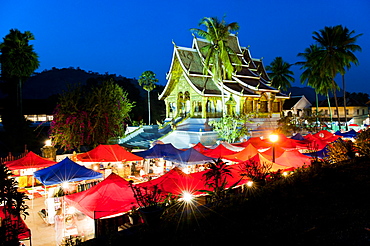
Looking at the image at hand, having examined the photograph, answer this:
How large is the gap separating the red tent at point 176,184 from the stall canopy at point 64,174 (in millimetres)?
3778

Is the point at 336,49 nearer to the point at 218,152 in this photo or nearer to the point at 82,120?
the point at 218,152

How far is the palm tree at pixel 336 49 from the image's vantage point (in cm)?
3522

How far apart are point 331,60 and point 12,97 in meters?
46.3

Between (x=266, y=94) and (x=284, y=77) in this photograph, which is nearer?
(x=266, y=94)

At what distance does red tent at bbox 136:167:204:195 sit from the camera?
936cm

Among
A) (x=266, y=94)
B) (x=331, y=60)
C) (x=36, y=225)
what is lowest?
(x=36, y=225)

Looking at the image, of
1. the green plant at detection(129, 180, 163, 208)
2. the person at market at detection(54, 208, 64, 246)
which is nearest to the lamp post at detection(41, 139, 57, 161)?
the person at market at detection(54, 208, 64, 246)

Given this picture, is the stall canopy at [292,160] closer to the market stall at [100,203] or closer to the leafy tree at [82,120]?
the market stall at [100,203]

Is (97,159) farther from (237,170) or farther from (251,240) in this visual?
(251,240)

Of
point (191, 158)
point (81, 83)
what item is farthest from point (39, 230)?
point (81, 83)

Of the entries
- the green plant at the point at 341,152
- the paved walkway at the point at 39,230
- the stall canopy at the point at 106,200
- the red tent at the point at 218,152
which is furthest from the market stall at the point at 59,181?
the green plant at the point at 341,152

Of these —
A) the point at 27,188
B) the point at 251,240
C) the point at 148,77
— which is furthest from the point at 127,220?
the point at 148,77

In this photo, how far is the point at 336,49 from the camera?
118 feet

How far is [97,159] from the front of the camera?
1655 cm
